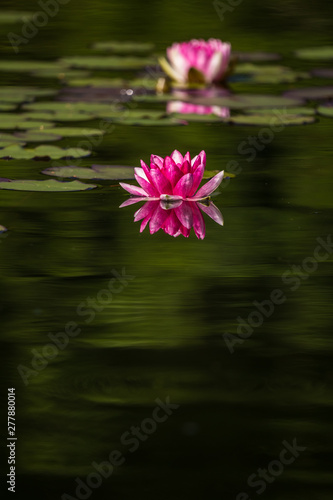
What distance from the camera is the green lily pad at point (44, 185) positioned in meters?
2.96

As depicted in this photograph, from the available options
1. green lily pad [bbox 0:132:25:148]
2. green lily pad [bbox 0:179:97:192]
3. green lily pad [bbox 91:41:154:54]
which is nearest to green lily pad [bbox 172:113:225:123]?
green lily pad [bbox 0:132:25:148]

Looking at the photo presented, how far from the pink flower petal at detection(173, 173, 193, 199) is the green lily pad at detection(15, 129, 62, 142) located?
2.54 ft

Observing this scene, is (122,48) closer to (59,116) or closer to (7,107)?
(7,107)

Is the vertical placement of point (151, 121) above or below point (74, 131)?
above

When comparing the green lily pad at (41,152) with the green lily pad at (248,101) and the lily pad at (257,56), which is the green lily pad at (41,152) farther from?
the lily pad at (257,56)

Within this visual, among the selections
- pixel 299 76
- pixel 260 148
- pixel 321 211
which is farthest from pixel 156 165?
pixel 299 76

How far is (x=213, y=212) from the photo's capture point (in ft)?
9.17

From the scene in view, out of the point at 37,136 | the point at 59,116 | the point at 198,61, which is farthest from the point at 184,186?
the point at 198,61

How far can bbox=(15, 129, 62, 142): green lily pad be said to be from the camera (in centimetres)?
352

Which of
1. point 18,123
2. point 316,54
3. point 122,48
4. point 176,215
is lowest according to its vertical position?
point 176,215

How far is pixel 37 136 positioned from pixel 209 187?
0.87 m

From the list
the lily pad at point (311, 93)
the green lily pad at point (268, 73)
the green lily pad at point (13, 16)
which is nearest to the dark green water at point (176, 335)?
the lily pad at point (311, 93)

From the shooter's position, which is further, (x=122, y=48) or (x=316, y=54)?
(x=122, y=48)

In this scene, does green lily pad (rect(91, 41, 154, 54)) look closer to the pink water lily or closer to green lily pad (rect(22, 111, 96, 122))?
the pink water lily
